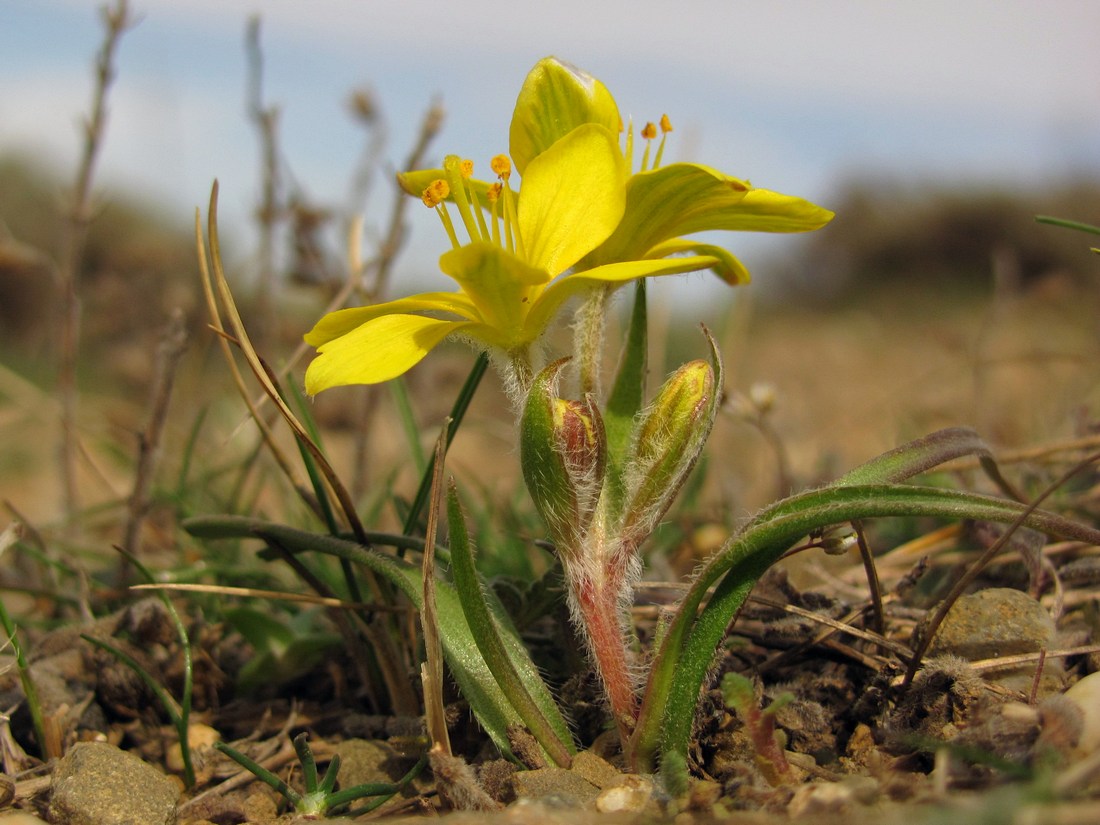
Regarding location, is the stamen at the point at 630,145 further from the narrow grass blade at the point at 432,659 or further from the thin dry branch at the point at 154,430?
the thin dry branch at the point at 154,430

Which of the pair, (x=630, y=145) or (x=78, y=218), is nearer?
(x=630, y=145)

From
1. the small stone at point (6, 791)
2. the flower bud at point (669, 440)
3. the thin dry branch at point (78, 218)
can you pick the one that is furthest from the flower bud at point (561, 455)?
the thin dry branch at point (78, 218)

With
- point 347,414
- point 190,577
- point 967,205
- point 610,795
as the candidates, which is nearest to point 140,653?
point 190,577

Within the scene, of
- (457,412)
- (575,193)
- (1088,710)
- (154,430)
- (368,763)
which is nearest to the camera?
(1088,710)

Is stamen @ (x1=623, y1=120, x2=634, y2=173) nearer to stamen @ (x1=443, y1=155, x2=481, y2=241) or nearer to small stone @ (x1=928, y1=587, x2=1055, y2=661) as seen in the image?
stamen @ (x1=443, y1=155, x2=481, y2=241)

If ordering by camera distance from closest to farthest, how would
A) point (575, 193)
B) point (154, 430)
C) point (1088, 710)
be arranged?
point (1088, 710) → point (575, 193) → point (154, 430)

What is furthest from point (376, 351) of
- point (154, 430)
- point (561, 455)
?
point (154, 430)

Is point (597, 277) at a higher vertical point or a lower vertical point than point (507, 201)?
lower

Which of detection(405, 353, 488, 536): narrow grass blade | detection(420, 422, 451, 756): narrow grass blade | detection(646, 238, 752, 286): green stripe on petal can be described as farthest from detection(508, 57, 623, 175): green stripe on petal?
detection(420, 422, 451, 756): narrow grass blade

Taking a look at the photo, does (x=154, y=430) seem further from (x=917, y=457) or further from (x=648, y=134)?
(x=917, y=457)
